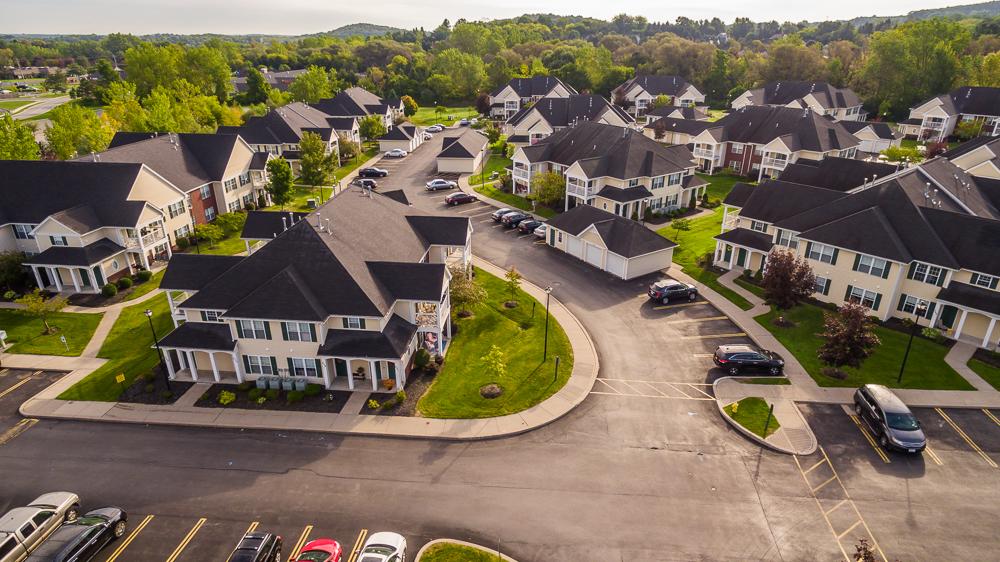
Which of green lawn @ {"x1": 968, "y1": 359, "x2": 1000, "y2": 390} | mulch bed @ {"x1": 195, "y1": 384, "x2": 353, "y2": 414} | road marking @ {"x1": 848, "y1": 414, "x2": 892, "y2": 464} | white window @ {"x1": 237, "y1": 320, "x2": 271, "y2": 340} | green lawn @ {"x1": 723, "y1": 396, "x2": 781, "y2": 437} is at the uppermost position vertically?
white window @ {"x1": 237, "y1": 320, "x2": 271, "y2": 340}

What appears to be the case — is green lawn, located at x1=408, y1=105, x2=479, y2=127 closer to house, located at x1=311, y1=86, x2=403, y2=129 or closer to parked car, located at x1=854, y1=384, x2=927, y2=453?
house, located at x1=311, y1=86, x2=403, y2=129

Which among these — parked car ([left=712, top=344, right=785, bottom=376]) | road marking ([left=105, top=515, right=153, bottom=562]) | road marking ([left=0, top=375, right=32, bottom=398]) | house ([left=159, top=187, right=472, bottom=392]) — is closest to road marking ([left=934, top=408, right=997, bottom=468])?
parked car ([left=712, top=344, right=785, bottom=376])

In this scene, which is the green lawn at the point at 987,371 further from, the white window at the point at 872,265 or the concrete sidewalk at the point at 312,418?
the concrete sidewalk at the point at 312,418

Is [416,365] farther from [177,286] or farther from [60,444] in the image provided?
[60,444]

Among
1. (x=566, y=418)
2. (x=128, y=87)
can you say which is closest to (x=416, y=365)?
(x=566, y=418)

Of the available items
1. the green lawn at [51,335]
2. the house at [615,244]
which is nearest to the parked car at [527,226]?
the house at [615,244]

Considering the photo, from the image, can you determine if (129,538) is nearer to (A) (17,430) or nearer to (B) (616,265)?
(A) (17,430)
